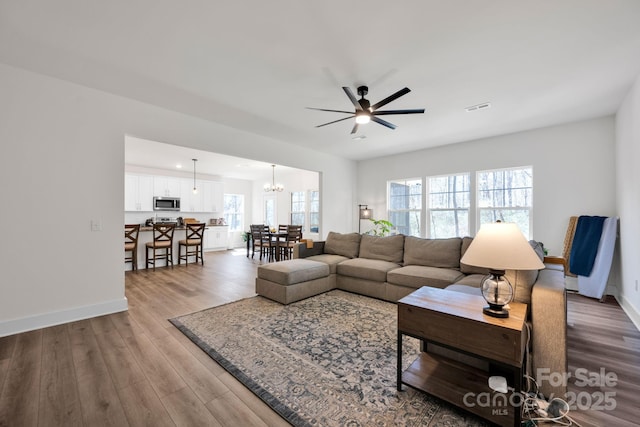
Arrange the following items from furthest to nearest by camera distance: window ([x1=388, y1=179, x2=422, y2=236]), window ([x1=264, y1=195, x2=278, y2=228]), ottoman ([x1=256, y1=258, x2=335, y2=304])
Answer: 1. window ([x1=264, y1=195, x2=278, y2=228])
2. window ([x1=388, y1=179, x2=422, y2=236])
3. ottoman ([x1=256, y1=258, x2=335, y2=304])

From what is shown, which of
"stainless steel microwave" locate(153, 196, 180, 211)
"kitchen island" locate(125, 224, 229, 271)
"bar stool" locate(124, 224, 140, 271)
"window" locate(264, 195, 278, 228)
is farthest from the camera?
"window" locate(264, 195, 278, 228)

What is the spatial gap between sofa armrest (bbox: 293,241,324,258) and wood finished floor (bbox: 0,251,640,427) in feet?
5.74

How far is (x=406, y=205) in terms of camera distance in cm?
639

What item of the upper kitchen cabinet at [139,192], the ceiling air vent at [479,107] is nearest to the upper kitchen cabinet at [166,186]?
the upper kitchen cabinet at [139,192]

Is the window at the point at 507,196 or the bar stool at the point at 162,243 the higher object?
the window at the point at 507,196

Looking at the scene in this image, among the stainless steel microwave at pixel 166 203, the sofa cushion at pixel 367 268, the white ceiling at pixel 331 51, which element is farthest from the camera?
the stainless steel microwave at pixel 166 203

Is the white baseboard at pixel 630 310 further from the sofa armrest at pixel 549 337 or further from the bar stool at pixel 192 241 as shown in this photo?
the bar stool at pixel 192 241

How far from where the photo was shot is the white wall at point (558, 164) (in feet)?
13.5

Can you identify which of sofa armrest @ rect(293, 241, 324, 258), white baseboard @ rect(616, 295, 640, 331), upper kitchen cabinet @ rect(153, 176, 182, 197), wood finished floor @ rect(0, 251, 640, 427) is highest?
upper kitchen cabinet @ rect(153, 176, 182, 197)

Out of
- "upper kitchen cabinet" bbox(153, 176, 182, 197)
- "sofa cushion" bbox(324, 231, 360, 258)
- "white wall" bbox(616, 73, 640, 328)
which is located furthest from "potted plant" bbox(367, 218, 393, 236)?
"upper kitchen cabinet" bbox(153, 176, 182, 197)

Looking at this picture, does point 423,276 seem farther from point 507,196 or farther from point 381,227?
point 381,227

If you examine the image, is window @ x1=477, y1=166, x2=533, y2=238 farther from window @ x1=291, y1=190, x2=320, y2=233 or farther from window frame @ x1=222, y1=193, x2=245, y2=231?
window frame @ x1=222, y1=193, x2=245, y2=231

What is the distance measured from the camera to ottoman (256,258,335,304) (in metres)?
3.51

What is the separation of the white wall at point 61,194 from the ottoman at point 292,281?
179 cm
